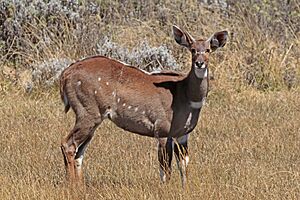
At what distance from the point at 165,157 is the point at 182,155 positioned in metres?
0.18

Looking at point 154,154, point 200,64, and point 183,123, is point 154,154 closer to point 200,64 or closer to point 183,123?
point 183,123

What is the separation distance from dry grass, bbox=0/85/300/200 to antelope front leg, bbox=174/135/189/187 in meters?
0.08

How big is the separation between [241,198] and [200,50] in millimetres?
1415

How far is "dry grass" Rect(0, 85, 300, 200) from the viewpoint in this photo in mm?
6883

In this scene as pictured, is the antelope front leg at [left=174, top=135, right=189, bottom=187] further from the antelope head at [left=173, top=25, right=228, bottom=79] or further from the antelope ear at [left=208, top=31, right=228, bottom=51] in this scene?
the antelope ear at [left=208, top=31, right=228, bottom=51]

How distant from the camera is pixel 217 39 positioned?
7.38 metres

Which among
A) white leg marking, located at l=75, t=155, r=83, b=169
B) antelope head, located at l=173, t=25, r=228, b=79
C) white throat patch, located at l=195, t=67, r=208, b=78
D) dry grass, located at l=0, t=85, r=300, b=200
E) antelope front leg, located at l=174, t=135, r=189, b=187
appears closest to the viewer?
dry grass, located at l=0, t=85, r=300, b=200

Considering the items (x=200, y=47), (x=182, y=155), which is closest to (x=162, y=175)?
(x=182, y=155)

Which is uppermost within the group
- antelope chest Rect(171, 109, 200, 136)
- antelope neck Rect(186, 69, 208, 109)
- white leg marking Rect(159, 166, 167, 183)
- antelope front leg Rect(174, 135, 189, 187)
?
antelope neck Rect(186, 69, 208, 109)

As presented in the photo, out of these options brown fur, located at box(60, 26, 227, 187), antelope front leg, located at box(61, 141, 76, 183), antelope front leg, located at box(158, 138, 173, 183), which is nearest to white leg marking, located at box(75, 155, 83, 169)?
brown fur, located at box(60, 26, 227, 187)

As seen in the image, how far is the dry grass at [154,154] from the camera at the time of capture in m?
6.88

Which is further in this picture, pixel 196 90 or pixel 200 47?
pixel 196 90

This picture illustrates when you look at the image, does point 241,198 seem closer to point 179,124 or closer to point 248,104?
point 179,124

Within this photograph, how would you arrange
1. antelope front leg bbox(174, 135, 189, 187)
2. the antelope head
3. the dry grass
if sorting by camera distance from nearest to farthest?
1. the dry grass
2. the antelope head
3. antelope front leg bbox(174, 135, 189, 187)
